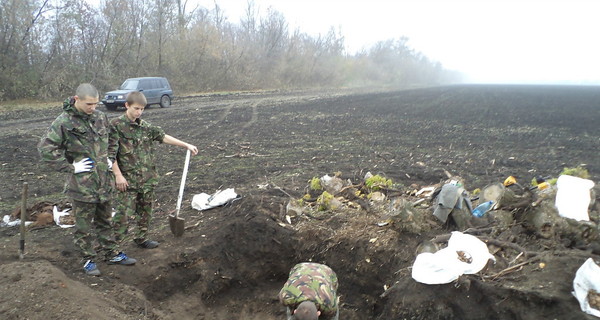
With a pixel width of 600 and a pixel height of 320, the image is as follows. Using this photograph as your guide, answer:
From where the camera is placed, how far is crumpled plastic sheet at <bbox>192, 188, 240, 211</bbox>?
239 inches

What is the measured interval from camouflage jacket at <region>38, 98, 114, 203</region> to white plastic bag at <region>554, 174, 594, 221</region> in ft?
15.3

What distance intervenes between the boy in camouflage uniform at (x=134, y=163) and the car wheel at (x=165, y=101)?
49.4ft

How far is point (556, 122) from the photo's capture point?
697 inches

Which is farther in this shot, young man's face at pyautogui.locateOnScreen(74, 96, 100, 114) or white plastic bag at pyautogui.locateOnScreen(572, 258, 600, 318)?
young man's face at pyautogui.locateOnScreen(74, 96, 100, 114)

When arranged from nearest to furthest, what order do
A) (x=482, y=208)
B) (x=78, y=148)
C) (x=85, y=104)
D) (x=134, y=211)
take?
(x=85, y=104)
(x=78, y=148)
(x=134, y=211)
(x=482, y=208)

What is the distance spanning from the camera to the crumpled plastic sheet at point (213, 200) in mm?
6074

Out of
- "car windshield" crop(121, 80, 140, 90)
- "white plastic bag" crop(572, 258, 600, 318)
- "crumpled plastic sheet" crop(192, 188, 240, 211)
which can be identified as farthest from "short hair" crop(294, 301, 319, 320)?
"car windshield" crop(121, 80, 140, 90)

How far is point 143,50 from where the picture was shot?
28.0 m

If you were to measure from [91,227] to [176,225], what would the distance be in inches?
A: 43.7

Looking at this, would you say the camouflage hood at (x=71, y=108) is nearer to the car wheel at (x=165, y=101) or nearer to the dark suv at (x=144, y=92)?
the dark suv at (x=144, y=92)

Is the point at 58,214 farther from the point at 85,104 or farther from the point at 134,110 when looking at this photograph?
the point at 85,104

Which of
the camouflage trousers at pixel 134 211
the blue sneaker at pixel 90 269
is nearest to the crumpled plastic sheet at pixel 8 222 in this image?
the camouflage trousers at pixel 134 211

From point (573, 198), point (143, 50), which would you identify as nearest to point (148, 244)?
point (573, 198)

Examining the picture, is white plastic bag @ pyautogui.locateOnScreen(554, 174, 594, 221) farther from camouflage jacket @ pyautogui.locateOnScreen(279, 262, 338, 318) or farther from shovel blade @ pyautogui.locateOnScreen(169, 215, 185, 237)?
shovel blade @ pyautogui.locateOnScreen(169, 215, 185, 237)
